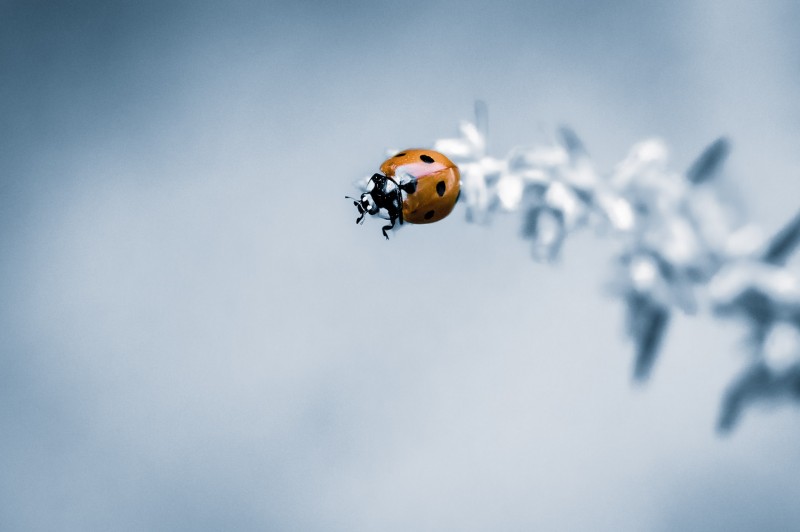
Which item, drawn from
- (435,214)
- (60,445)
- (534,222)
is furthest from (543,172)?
(60,445)

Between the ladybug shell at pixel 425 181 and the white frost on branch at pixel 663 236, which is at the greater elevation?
the ladybug shell at pixel 425 181

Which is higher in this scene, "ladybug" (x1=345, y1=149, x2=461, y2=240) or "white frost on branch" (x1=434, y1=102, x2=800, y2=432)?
"ladybug" (x1=345, y1=149, x2=461, y2=240)

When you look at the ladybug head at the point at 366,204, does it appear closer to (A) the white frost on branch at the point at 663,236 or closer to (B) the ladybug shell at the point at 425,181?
(B) the ladybug shell at the point at 425,181

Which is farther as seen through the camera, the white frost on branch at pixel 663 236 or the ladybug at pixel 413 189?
the ladybug at pixel 413 189

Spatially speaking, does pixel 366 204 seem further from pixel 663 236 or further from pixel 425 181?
pixel 663 236

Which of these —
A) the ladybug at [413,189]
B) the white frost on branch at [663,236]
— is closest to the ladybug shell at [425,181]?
the ladybug at [413,189]

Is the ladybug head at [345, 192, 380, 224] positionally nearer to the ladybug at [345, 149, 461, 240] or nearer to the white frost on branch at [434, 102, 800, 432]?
the ladybug at [345, 149, 461, 240]

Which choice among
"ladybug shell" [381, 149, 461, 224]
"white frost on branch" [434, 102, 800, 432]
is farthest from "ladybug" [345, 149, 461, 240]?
"white frost on branch" [434, 102, 800, 432]

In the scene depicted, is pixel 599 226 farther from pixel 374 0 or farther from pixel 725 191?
pixel 374 0

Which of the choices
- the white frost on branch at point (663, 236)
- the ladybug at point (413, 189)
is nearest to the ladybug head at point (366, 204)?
the ladybug at point (413, 189)

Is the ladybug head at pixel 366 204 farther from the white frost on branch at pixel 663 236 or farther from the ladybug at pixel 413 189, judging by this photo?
the white frost on branch at pixel 663 236
